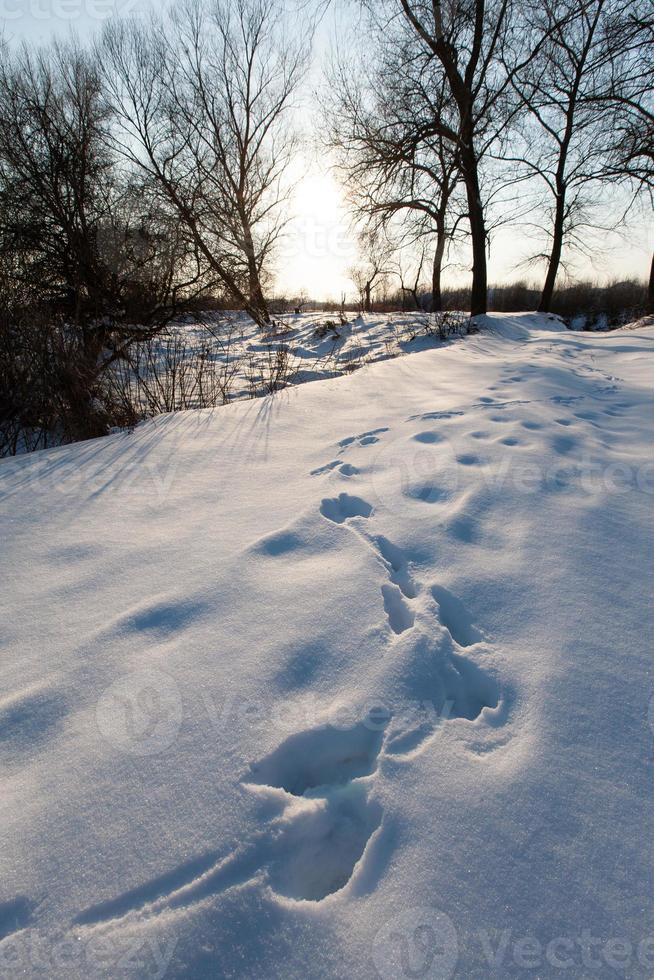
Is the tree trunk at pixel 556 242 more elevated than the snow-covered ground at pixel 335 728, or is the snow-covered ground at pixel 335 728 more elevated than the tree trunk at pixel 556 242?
the tree trunk at pixel 556 242

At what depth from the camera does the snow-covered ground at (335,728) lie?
702mm

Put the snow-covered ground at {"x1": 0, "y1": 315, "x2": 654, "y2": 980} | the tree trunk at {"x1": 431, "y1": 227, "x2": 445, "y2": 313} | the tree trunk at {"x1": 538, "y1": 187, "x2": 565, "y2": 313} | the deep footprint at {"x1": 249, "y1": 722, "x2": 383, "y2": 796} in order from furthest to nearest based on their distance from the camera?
the tree trunk at {"x1": 431, "y1": 227, "x2": 445, "y2": 313} → the tree trunk at {"x1": 538, "y1": 187, "x2": 565, "y2": 313} → the deep footprint at {"x1": 249, "y1": 722, "x2": 383, "y2": 796} → the snow-covered ground at {"x1": 0, "y1": 315, "x2": 654, "y2": 980}

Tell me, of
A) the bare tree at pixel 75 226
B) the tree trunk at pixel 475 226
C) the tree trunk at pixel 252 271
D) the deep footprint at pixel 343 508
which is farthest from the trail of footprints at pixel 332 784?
the tree trunk at pixel 252 271

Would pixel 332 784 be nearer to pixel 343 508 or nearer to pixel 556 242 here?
pixel 343 508

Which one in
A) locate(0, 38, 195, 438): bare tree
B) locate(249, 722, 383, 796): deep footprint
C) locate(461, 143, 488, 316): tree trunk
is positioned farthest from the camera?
locate(461, 143, 488, 316): tree trunk

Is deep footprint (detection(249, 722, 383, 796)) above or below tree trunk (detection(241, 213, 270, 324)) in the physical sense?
below

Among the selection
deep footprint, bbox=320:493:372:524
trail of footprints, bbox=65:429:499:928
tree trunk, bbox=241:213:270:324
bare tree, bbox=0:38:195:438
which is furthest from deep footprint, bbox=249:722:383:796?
tree trunk, bbox=241:213:270:324

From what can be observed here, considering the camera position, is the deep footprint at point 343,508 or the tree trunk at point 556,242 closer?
the deep footprint at point 343,508

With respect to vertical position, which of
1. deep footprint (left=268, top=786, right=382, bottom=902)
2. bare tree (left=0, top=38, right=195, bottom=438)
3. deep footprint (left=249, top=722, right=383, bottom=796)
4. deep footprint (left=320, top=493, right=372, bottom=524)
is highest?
bare tree (left=0, top=38, right=195, bottom=438)

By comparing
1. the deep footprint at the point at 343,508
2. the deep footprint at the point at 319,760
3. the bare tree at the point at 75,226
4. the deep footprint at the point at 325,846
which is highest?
the bare tree at the point at 75,226

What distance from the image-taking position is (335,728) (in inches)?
39.3

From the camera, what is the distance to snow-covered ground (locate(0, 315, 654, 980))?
70cm

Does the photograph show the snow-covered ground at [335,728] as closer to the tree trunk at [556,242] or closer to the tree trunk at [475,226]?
the tree trunk at [475,226]

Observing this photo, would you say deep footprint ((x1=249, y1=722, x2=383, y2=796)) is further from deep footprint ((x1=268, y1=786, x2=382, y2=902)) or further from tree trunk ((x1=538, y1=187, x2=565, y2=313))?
tree trunk ((x1=538, y1=187, x2=565, y2=313))
